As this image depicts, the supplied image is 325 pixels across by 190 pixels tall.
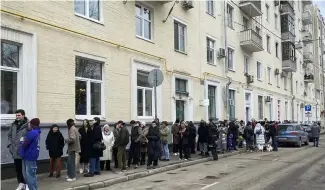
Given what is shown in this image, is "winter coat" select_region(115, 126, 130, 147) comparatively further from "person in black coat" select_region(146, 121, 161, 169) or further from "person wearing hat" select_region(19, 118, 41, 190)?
"person wearing hat" select_region(19, 118, 41, 190)

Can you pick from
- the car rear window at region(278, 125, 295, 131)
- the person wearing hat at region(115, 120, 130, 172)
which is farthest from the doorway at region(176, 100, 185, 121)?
the car rear window at region(278, 125, 295, 131)

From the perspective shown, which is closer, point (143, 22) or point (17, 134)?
point (17, 134)

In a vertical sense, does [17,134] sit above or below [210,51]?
below

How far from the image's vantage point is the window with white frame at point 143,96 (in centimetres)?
1750

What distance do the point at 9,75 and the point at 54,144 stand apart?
8.21 feet

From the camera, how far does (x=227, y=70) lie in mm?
26266

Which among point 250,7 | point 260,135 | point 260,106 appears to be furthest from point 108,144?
point 260,106

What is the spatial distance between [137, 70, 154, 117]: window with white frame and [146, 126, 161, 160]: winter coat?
364 centimetres

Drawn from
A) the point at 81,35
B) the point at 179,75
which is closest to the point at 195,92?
the point at 179,75

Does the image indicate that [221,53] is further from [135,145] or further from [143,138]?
[135,145]

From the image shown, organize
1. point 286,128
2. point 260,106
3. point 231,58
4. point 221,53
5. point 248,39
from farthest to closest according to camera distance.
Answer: point 260,106 < point 248,39 < point 231,58 < point 286,128 < point 221,53

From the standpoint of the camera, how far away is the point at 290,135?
2509cm

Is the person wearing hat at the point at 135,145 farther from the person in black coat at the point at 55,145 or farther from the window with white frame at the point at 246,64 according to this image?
the window with white frame at the point at 246,64

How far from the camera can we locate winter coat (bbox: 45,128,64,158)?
11.3 m
